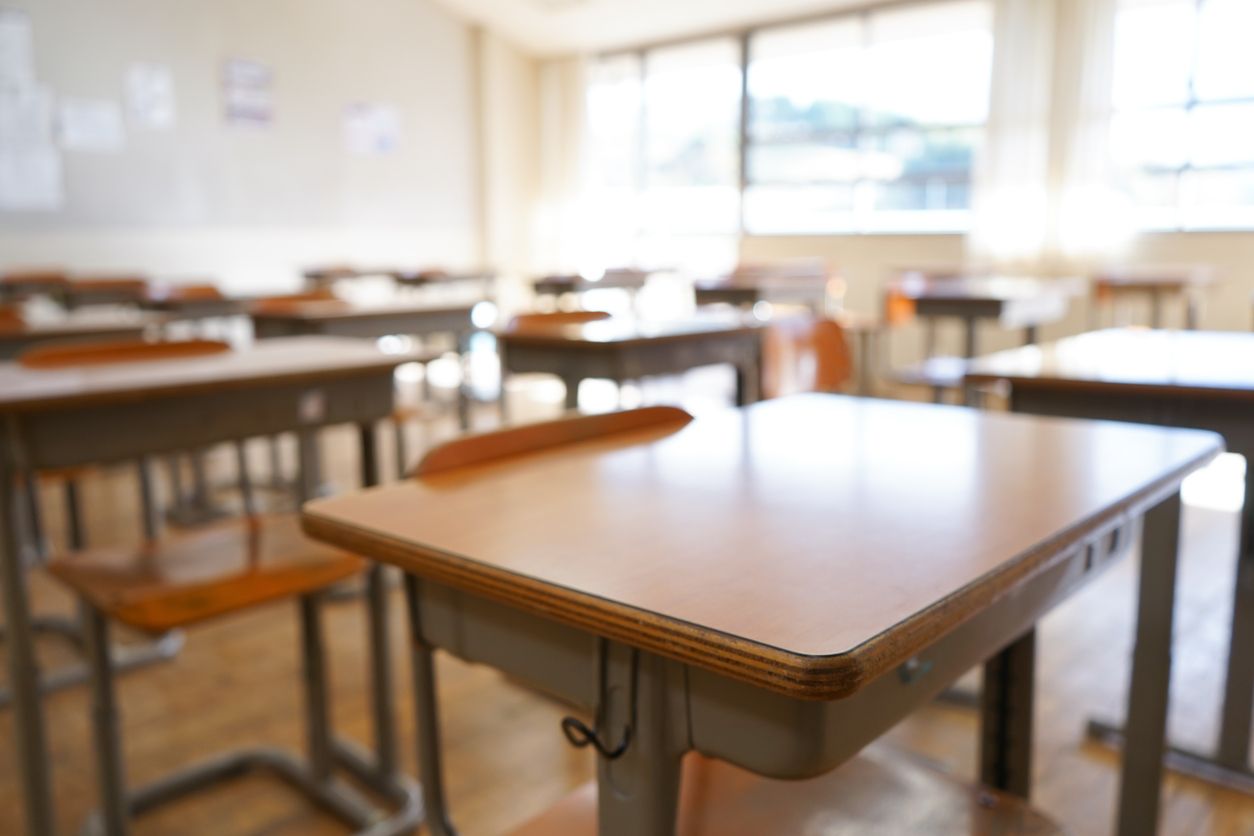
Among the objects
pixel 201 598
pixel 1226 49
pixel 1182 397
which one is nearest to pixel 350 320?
pixel 201 598

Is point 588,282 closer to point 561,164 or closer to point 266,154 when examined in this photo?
point 266,154

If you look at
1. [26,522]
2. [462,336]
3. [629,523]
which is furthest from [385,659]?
[462,336]

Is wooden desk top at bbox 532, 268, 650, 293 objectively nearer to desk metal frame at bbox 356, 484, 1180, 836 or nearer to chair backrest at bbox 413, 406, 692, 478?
chair backrest at bbox 413, 406, 692, 478

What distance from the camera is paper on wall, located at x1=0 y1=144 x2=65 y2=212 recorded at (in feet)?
19.5

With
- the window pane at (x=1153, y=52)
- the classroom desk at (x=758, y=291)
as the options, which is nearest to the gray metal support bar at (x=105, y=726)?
the classroom desk at (x=758, y=291)

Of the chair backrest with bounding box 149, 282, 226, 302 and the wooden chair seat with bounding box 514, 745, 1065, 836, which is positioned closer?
the wooden chair seat with bounding box 514, 745, 1065, 836

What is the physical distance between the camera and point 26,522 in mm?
3361

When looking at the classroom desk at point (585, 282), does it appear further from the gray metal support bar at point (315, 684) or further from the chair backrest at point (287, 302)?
the gray metal support bar at point (315, 684)

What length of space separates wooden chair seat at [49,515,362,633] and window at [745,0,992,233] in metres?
6.26

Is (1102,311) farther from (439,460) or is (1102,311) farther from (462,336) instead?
(439,460)

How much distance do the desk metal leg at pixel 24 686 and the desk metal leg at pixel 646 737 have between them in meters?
1.21

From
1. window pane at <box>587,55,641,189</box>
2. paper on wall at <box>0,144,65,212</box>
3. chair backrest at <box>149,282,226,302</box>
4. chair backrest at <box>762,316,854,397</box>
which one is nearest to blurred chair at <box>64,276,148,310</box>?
chair backrest at <box>149,282,226,302</box>

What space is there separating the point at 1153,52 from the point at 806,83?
2.44m

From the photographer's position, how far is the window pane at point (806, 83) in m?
7.37
